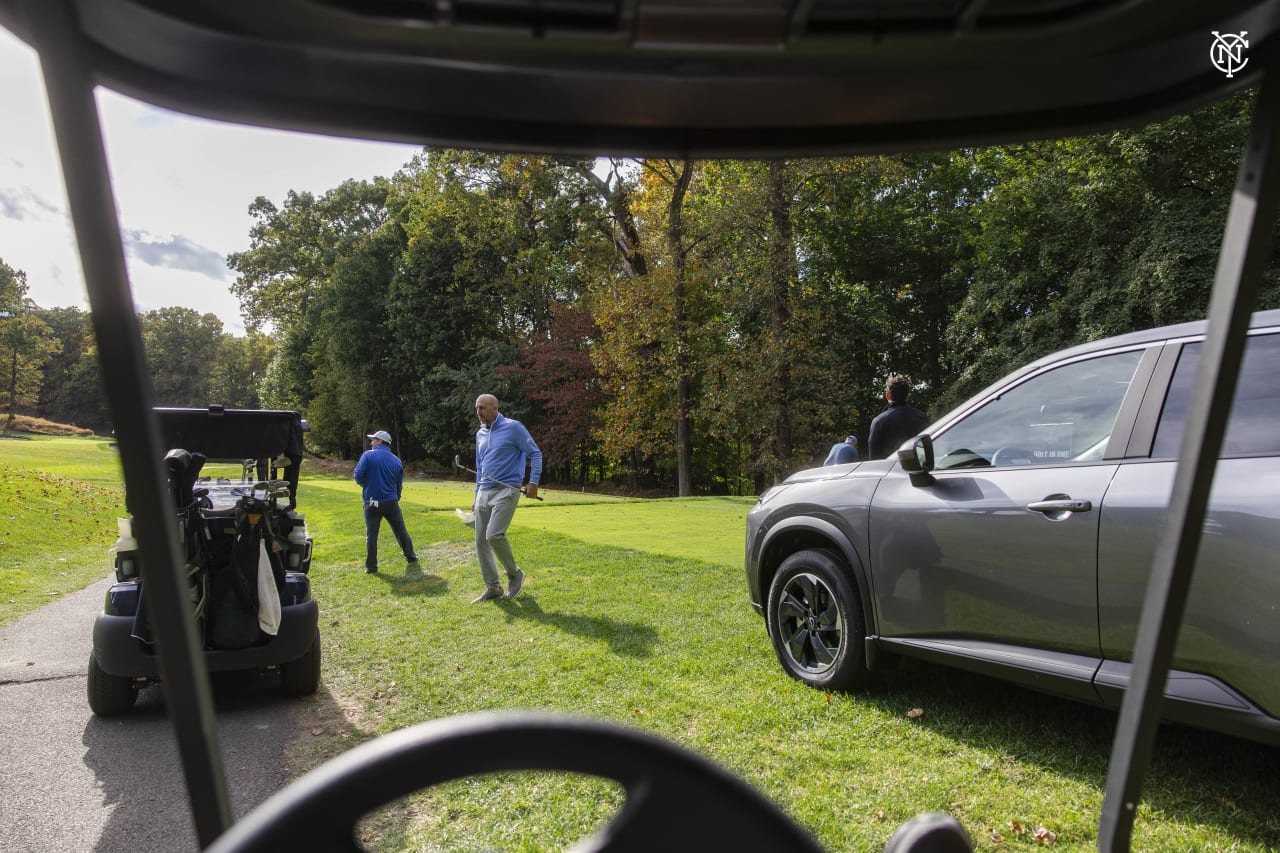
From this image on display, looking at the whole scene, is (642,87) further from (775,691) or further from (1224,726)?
(775,691)

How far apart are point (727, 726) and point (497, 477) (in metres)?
4.27

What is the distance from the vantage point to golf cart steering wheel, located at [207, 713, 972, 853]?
2.25 ft

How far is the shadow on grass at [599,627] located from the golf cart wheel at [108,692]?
10.6ft

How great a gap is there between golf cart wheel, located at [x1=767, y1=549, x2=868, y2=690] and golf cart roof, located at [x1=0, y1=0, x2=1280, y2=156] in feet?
12.3

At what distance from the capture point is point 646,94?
1.07 meters

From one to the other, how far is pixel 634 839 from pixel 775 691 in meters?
4.46

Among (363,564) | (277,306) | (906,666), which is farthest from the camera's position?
(277,306)

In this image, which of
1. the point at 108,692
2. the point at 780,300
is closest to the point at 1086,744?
the point at 108,692

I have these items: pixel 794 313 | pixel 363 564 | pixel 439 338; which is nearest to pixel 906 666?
pixel 363 564

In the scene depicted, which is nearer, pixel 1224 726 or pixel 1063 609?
pixel 1224 726

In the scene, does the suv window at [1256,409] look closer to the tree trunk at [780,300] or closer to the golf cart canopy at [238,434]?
the golf cart canopy at [238,434]

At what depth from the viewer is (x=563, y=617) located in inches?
294

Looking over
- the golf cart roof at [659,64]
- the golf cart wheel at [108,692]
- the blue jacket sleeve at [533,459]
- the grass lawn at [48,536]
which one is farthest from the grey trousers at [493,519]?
the golf cart roof at [659,64]

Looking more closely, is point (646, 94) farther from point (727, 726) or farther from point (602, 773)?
point (727, 726)
